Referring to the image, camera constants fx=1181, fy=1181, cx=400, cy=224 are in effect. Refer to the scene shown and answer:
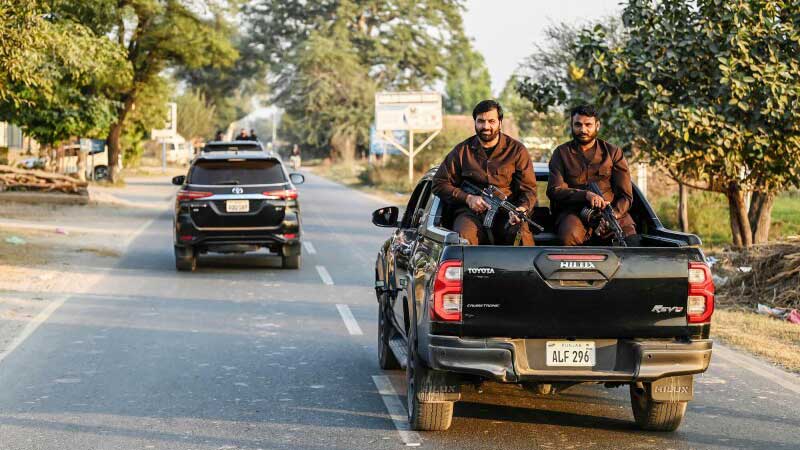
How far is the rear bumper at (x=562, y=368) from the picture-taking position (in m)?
6.61

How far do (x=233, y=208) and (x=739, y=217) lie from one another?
7480 millimetres

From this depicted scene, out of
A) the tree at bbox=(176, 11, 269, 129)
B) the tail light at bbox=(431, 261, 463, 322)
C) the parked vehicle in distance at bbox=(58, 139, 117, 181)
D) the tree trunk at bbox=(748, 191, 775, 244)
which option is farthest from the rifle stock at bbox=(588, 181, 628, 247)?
the tree at bbox=(176, 11, 269, 129)

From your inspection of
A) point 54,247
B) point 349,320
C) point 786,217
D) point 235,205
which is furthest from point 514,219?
point 786,217

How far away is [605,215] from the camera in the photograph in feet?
25.6

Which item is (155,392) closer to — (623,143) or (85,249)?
(623,143)

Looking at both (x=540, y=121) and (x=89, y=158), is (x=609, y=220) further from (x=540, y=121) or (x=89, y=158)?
(x=89, y=158)

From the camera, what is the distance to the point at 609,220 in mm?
7785

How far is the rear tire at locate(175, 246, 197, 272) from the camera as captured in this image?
16547 millimetres

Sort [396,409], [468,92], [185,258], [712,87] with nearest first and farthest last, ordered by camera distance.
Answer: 1. [396,409]
2. [712,87]
3. [185,258]
4. [468,92]

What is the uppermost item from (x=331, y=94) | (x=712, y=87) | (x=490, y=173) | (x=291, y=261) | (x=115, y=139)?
(x=331, y=94)

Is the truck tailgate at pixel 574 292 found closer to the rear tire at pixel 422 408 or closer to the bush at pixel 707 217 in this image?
the rear tire at pixel 422 408

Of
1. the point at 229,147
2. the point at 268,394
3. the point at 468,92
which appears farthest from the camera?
the point at 468,92

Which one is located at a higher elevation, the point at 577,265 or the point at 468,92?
the point at 468,92

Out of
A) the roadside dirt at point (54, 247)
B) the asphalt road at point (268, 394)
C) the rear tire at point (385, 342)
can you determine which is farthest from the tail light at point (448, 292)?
the roadside dirt at point (54, 247)
